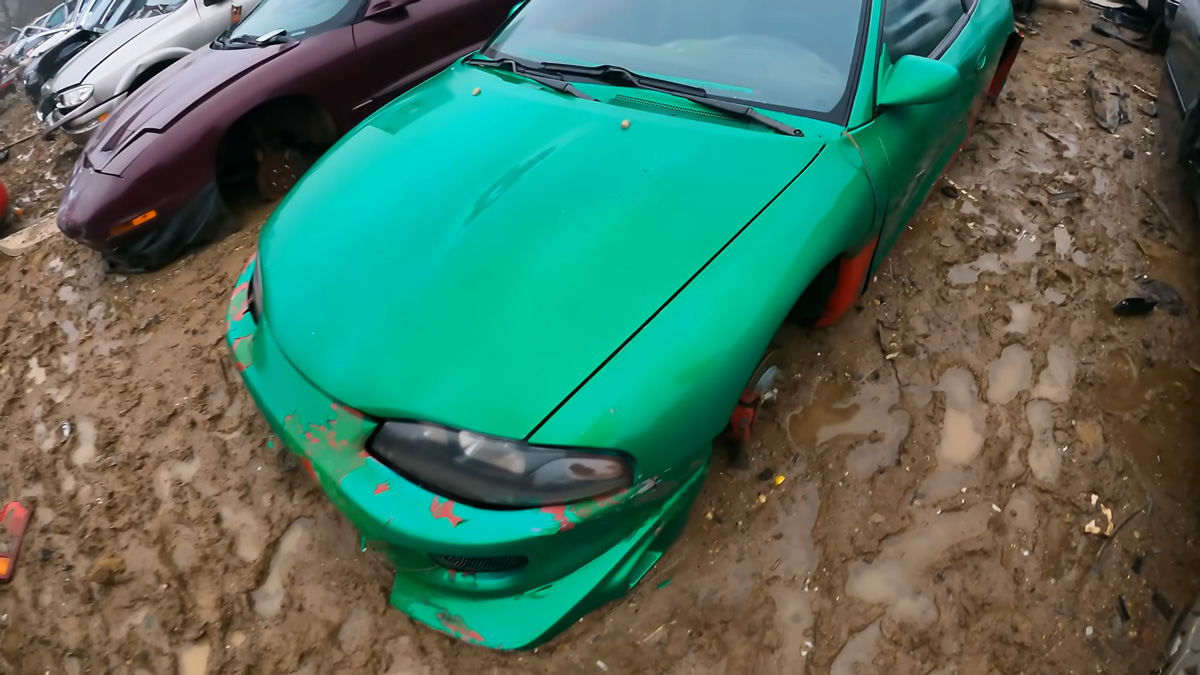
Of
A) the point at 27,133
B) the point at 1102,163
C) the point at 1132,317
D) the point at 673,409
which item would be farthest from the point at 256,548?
the point at 27,133

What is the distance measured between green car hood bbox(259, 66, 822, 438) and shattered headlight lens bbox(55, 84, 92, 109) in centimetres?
347

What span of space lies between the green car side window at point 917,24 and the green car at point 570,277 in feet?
0.10

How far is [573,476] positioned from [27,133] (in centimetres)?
762

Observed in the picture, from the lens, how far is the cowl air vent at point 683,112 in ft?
6.29

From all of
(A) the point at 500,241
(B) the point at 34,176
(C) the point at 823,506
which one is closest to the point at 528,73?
(A) the point at 500,241

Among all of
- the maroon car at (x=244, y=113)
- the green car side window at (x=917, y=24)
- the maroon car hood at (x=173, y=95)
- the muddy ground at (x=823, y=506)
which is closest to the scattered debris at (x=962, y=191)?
the muddy ground at (x=823, y=506)

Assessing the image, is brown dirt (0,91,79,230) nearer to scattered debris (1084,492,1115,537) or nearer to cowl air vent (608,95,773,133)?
cowl air vent (608,95,773,133)

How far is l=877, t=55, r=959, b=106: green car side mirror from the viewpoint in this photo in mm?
1946

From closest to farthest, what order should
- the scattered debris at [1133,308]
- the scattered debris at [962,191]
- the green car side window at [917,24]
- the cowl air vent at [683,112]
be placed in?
the cowl air vent at [683,112]
the green car side window at [917,24]
the scattered debris at [1133,308]
the scattered debris at [962,191]

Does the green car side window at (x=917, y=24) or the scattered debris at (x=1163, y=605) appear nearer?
the scattered debris at (x=1163, y=605)

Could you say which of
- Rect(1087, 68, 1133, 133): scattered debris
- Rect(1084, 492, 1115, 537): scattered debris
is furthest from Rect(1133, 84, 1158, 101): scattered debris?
Rect(1084, 492, 1115, 537): scattered debris

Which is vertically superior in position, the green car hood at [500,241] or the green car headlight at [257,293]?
the green car hood at [500,241]

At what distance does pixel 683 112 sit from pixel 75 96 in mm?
4484

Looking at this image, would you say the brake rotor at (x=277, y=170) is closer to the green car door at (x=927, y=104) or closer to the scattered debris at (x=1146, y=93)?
the green car door at (x=927, y=104)
